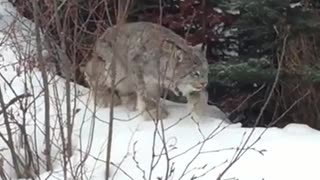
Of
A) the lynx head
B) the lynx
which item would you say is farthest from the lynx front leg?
the lynx head

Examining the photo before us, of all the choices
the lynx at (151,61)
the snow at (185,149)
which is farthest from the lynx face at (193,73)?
the snow at (185,149)

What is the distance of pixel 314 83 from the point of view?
21.7ft

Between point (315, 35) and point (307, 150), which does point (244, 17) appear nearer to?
point (315, 35)

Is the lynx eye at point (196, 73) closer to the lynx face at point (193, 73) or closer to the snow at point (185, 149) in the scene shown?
the lynx face at point (193, 73)

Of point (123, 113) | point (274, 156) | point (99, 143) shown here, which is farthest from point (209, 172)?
point (123, 113)

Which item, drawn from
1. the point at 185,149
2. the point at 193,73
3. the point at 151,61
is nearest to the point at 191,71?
the point at 193,73

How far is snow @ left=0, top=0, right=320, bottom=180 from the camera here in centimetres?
548

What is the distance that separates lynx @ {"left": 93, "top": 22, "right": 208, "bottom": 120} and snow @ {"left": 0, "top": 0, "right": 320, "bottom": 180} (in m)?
0.22

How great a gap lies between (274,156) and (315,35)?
61.0 inches

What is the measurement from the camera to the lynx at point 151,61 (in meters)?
6.35

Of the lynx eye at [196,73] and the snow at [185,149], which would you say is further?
the lynx eye at [196,73]

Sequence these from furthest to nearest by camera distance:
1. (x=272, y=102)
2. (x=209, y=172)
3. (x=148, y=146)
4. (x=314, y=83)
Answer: (x=272, y=102) < (x=314, y=83) < (x=148, y=146) < (x=209, y=172)

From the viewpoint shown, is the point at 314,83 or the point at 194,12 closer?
the point at 314,83

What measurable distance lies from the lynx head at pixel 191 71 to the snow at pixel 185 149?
0.86 ft
